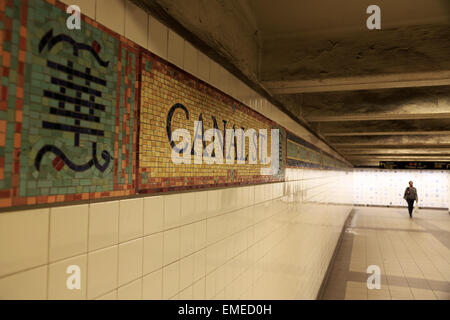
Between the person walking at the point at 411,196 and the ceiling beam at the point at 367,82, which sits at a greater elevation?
the ceiling beam at the point at 367,82

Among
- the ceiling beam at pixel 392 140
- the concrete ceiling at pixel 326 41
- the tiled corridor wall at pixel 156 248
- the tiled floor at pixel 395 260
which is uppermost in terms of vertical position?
the concrete ceiling at pixel 326 41

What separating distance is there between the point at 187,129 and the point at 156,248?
0.62 m

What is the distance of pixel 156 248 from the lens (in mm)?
1463

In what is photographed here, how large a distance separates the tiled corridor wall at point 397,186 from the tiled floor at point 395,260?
460 centimetres

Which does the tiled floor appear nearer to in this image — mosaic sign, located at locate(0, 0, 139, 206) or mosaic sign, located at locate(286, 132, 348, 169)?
mosaic sign, located at locate(286, 132, 348, 169)

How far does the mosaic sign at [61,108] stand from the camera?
88 centimetres

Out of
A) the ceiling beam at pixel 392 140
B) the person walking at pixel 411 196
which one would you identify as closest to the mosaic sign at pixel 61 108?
the ceiling beam at pixel 392 140

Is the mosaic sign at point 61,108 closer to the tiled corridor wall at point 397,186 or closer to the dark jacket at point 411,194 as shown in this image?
the dark jacket at point 411,194

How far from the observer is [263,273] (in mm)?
2771

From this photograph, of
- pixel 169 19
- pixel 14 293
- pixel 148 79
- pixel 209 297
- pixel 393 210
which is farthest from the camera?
pixel 393 210

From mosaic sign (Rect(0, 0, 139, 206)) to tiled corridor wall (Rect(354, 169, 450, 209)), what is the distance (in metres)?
19.0

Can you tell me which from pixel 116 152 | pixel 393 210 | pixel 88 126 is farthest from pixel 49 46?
pixel 393 210

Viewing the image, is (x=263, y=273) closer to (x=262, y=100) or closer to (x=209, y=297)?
(x=209, y=297)

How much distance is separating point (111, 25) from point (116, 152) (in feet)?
1.56
